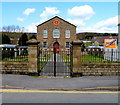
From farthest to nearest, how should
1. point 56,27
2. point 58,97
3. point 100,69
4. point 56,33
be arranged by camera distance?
point 56,33 < point 56,27 < point 100,69 < point 58,97

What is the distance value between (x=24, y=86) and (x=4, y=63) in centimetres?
334

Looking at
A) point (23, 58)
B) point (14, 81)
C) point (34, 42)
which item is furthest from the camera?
point (23, 58)

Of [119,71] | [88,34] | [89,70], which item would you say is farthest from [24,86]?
[88,34]

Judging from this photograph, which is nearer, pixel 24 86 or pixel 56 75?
pixel 24 86

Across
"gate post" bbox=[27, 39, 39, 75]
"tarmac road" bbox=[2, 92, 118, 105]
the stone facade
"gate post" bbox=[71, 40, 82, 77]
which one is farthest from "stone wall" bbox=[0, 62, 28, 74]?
the stone facade

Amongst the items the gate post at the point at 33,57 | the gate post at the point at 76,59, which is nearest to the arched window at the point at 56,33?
the gate post at the point at 33,57

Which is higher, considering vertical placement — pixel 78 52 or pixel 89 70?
pixel 78 52

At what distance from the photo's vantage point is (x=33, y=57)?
1037 cm

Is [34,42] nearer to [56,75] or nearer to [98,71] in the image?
[56,75]

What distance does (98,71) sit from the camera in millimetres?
10562

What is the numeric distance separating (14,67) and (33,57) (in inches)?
54.0

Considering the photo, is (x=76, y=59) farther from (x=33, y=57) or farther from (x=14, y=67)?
(x=14, y=67)

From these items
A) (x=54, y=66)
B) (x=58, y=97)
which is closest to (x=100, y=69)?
(x=54, y=66)

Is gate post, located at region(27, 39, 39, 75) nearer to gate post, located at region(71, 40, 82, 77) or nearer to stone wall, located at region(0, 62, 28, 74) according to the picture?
stone wall, located at region(0, 62, 28, 74)
